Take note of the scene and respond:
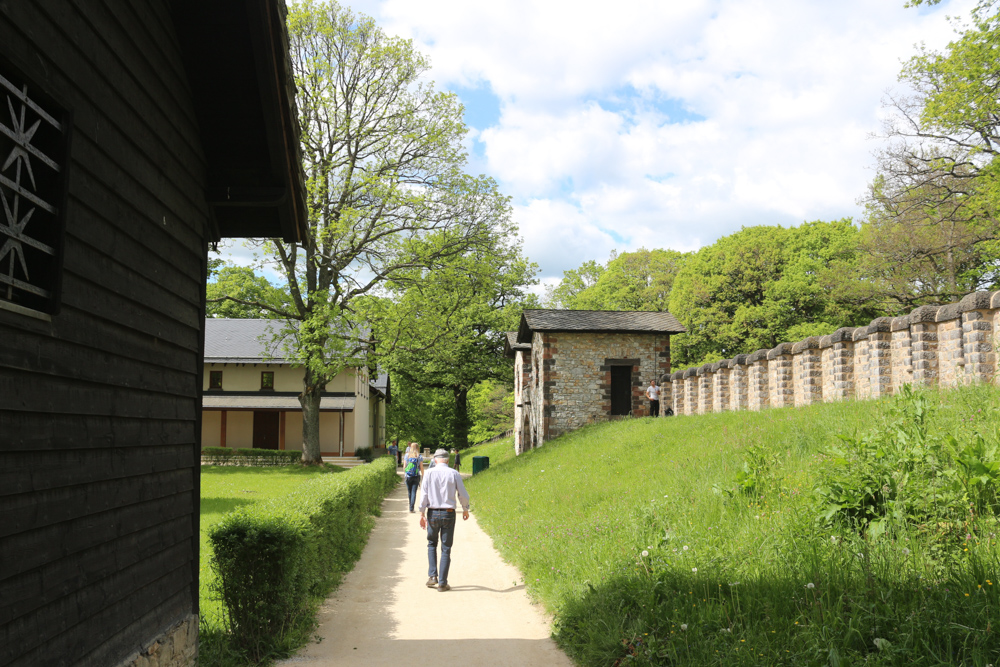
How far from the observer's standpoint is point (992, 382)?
953cm

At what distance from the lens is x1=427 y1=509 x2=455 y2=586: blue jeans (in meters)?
9.10

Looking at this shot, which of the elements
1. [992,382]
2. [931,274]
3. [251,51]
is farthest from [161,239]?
[931,274]

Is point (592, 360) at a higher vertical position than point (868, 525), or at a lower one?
higher

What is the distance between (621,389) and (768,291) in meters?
15.0

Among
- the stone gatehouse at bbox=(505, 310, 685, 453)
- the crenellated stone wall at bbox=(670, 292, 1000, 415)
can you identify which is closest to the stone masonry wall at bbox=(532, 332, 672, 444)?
the stone gatehouse at bbox=(505, 310, 685, 453)

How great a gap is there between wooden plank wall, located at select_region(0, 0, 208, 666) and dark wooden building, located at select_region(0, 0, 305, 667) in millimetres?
14

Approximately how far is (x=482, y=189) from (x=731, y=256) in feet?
70.6

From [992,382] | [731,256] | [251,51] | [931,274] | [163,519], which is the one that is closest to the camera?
[163,519]

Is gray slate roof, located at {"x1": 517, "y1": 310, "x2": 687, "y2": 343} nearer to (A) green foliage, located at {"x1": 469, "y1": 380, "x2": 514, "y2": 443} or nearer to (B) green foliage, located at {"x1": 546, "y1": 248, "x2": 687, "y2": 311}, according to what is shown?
(A) green foliage, located at {"x1": 469, "y1": 380, "x2": 514, "y2": 443}

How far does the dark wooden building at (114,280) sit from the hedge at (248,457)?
92.8 feet

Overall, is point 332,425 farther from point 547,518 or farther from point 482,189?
point 547,518

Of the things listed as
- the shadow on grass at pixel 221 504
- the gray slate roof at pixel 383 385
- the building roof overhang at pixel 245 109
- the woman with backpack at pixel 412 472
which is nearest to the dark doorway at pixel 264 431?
the gray slate roof at pixel 383 385

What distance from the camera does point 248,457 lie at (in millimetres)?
33531

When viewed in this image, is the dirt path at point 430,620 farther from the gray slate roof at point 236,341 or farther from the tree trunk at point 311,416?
the gray slate roof at point 236,341
